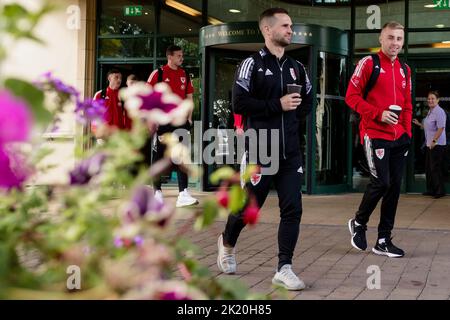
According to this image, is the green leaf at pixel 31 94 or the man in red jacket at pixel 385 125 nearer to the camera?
the green leaf at pixel 31 94

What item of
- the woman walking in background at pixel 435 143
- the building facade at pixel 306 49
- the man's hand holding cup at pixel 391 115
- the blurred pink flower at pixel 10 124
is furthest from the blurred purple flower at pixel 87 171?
the woman walking in background at pixel 435 143

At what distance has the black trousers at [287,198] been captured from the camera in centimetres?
442

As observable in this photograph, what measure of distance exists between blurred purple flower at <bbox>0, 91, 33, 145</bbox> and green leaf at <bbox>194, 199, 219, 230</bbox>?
0.49m

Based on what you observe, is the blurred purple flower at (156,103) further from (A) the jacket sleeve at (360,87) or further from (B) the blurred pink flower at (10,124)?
(A) the jacket sleeve at (360,87)

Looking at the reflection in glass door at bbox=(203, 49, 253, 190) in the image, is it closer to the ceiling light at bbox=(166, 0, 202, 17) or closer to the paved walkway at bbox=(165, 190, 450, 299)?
the ceiling light at bbox=(166, 0, 202, 17)

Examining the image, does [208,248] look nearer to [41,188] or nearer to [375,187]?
[375,187]

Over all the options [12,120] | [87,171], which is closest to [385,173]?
[87,171]

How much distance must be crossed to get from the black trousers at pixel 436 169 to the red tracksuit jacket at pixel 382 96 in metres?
5.88

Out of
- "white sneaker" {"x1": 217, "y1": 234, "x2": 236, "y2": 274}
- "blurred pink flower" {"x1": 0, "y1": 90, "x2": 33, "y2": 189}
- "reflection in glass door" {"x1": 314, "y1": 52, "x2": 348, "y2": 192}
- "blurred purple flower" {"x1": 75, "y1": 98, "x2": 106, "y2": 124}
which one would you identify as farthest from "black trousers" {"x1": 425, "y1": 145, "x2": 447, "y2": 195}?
"blurred pink flower" {"x1": 0, "y1": 90, "x2": 33, "y2": 189}

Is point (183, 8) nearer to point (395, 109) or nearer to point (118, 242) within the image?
point (395, 109)

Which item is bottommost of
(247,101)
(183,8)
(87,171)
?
(87,171)

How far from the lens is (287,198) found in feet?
14.6

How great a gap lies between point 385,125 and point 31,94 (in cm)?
487

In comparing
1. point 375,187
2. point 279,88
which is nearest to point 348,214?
point 375,187
